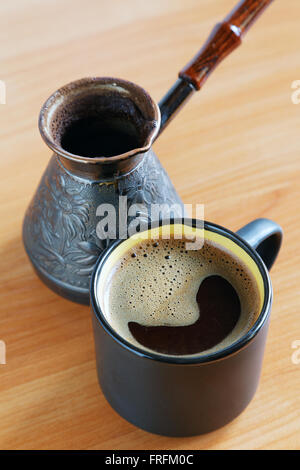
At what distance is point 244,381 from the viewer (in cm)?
54

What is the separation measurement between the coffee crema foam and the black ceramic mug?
2 centimetres

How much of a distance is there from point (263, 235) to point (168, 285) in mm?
102

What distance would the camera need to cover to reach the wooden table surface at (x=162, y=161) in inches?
24.0

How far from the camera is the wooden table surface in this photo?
24.0 inches

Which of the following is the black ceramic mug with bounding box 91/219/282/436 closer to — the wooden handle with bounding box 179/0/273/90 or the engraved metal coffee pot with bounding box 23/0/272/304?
the engraved metal coffee pot with bounding box 23/0/272/304

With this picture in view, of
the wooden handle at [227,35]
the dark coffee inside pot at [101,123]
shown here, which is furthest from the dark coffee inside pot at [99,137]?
the wooden handle at [227,35]

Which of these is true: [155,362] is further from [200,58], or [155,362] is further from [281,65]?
[281,65]

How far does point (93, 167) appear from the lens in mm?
543

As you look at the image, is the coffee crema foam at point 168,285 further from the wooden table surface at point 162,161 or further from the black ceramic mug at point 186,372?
the wooden table surface at point 162,161

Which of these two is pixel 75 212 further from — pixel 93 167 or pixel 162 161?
pixel 162 161

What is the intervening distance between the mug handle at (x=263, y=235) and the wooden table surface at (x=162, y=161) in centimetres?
8

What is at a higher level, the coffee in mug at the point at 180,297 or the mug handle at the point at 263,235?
the mug handle at the point at 263,235

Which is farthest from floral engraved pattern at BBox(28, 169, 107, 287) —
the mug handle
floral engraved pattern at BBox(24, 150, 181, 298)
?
the mug handle
